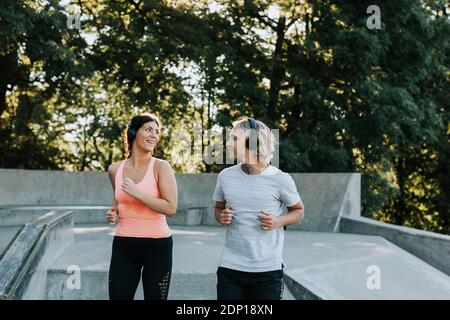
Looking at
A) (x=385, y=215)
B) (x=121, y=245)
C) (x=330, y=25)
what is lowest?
(x=385, y=215)

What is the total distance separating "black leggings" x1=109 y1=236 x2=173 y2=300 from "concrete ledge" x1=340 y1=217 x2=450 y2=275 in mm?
6764

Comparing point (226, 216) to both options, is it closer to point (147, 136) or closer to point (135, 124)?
point (147, 136)

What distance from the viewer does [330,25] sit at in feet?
59.6

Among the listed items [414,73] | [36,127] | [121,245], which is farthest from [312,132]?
[121,245]

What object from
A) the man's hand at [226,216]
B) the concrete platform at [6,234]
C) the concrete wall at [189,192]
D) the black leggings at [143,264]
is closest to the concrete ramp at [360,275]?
the black leggings at [143,264]

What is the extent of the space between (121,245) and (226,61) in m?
14.9

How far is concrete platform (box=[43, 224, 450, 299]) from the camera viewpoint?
21.1 ft

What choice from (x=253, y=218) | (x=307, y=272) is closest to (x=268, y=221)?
(x=253, y=218)

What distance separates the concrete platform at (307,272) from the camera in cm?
643

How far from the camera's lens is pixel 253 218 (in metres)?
3.71

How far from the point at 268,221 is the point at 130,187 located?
0.97 meters

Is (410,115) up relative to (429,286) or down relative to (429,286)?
up

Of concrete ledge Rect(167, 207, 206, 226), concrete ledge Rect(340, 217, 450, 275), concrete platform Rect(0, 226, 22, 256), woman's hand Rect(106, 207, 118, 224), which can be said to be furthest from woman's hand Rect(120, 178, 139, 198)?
concrete ledge Rect(167, 207, 206, 226)
